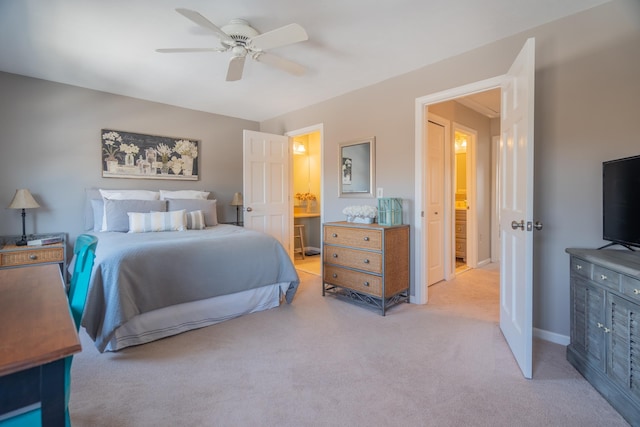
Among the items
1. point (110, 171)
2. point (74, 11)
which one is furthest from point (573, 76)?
point (110, 171)

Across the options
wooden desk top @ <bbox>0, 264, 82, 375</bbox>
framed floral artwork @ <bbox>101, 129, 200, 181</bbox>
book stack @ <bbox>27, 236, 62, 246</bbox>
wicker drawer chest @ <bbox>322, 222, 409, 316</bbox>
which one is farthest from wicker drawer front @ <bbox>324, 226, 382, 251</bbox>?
book stack @ <bbox>27, 236, 62, 246</bbox>

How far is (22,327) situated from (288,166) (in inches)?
154

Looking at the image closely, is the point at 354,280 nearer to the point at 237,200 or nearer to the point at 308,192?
the point at 237,200

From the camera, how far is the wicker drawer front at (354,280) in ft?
9.67

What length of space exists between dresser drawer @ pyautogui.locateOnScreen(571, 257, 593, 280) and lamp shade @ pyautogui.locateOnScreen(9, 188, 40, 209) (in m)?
4.76

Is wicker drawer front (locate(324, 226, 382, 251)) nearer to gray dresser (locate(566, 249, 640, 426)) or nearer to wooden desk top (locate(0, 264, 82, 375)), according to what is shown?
gray dresser (locate(566, 249, 640, 426))

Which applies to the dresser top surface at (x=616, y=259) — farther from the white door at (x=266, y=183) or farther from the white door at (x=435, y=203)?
the white door at (x=266, y=183)

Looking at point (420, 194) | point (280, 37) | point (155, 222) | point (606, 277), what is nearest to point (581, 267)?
point (606, 277)

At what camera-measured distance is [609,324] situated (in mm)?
1666

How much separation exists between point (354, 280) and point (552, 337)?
65.4 inches

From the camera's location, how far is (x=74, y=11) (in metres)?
2.16

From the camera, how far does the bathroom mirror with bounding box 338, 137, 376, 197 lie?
357 cm

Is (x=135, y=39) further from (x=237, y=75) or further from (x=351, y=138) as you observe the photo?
(x=351, y=138)

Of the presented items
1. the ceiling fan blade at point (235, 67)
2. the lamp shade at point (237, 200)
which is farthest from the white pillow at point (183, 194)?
the ceiling fan blade at point (235, 67)
